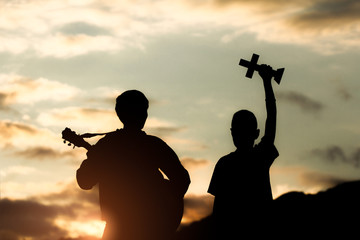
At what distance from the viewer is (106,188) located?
7.86 m

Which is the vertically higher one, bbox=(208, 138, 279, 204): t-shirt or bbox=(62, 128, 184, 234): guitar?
bbox=(208, 138, 279, 204): t-shirt

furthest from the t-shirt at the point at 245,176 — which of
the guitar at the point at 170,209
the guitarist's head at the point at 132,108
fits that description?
the guitarist's head at the point at 132,108

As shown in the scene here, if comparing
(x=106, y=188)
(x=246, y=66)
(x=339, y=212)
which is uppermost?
(x=339, y=212)

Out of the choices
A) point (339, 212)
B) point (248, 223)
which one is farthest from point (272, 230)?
point (339, 212)

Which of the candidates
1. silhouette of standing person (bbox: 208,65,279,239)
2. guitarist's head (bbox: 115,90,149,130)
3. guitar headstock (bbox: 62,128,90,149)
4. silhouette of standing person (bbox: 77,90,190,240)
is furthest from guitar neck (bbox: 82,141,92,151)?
silhouette of standing person (bbox: 208,65,279,239)

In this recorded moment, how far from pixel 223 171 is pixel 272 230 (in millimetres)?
996

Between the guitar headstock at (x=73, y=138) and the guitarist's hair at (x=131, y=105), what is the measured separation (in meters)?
0.70

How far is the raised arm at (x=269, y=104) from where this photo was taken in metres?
7.96

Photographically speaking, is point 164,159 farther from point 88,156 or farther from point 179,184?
point 88,156

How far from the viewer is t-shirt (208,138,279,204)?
8156 millimetres

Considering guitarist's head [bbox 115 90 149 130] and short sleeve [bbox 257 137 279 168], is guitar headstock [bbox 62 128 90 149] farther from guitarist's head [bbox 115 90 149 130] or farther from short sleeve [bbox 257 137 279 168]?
short sleeve [bbox 257 137 279 168]

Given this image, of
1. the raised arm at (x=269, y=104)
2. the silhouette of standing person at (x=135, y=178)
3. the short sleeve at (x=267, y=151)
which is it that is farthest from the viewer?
the short sleeve at (x=267, y=151)

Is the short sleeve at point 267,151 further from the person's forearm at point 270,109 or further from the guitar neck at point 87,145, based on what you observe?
the guitar neck at point 87,145

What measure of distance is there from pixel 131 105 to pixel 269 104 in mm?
1679
